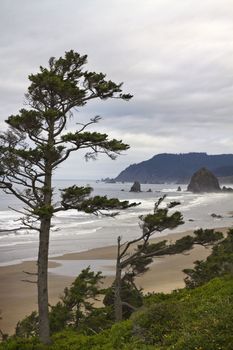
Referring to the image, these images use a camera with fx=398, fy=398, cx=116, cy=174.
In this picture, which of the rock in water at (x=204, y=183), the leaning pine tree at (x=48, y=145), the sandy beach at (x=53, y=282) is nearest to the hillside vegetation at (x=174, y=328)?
the leaning pine tree at (x=48, y=145)

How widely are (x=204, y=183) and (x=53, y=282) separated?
169574mm

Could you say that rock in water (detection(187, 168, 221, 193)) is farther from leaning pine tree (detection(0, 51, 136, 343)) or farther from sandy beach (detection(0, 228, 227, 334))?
leaning pine tree (detection(0, 51, 136, 343))

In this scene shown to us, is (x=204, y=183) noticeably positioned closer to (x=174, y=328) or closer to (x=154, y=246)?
(x=154, y=246)

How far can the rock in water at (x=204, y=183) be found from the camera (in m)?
A: 187

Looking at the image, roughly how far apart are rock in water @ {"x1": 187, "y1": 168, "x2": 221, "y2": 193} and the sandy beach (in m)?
154

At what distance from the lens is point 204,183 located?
190 meters

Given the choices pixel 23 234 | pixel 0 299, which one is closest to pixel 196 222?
pixel 23 234

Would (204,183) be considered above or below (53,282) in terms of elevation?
above

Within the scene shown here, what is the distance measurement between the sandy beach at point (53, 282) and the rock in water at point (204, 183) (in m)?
A: 154

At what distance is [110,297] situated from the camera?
17.5m

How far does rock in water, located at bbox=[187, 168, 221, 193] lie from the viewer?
186863 millimetres

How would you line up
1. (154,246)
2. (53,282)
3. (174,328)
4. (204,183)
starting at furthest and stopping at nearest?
(204,183)
(53,282)
(154,246)
(174,328)

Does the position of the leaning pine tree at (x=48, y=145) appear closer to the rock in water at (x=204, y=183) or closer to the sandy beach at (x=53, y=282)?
the sandy beach at (x=53, y=282)

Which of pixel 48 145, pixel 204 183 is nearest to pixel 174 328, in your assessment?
pixel 48 145
